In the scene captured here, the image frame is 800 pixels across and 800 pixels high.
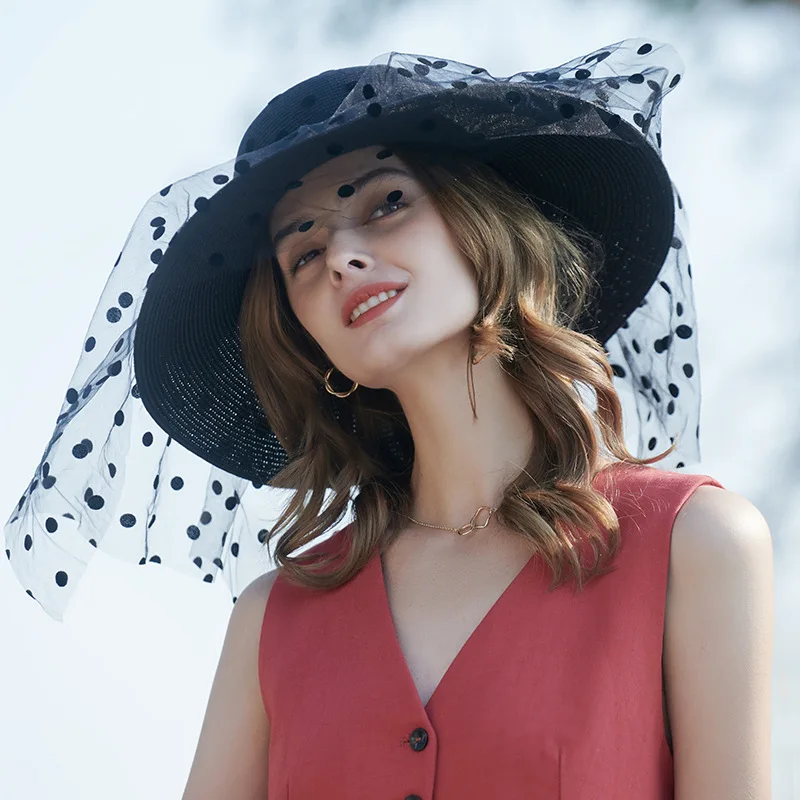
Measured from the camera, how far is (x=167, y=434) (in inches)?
84.4

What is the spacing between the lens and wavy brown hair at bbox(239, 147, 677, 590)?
1.76 m


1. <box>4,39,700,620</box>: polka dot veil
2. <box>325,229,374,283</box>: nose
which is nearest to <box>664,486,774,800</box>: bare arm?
<box>4,39,700,620</box>: polka dot veil

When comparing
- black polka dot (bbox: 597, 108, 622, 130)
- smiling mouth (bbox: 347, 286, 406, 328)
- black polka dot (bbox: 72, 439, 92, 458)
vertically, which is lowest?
black polka dot (bbox: 72, 439, 92, 458)

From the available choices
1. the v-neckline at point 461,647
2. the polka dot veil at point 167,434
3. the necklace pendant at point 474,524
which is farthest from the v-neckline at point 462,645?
the polka dot veil at point 167,434

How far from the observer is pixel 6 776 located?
2447 mm

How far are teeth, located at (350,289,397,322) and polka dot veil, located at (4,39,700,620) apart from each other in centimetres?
31

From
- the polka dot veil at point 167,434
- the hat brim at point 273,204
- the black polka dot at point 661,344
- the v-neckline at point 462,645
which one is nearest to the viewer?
the v-neckline at point 462,645

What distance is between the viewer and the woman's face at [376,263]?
5.93 feet

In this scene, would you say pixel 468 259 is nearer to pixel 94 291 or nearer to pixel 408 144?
pixel 408 144

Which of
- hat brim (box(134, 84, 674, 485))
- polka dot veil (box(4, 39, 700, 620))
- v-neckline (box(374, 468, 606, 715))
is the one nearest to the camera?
v-neckline (box(374, 468, 606, 715))

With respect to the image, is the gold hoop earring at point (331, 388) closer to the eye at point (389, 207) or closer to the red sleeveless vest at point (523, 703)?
the eye at point (389, 207)

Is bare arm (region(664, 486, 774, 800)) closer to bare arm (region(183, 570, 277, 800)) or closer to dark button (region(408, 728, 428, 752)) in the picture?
dark button (region(408, 728, 428, 752))

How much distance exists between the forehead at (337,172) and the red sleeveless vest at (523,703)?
2.32 feet

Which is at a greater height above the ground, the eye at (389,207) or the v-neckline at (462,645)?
the eye at (389,207)
